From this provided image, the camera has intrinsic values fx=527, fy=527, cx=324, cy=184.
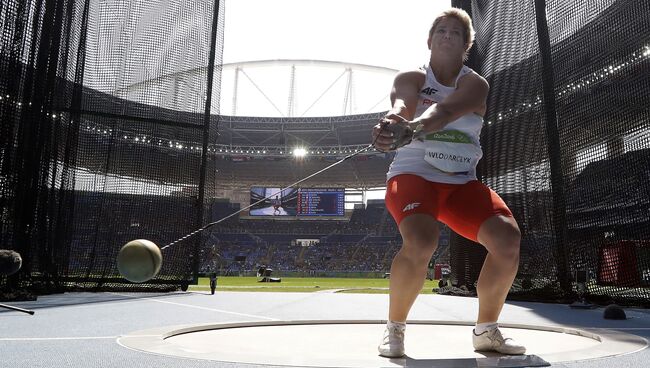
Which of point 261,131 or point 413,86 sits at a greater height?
point 261,131

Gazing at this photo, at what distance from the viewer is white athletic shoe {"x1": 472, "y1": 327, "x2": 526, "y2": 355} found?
2.53m

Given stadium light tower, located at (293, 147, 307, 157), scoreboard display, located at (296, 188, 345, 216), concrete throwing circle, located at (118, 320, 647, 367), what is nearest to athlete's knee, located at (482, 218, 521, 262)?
concrete throwing circle, located at (118, 320, 647, 367)

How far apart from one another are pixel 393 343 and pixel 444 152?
97 centimetres

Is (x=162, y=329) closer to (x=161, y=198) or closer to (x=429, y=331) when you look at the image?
(x=429, y=331)

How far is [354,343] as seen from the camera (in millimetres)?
3066

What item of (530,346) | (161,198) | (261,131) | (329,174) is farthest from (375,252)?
(530,346)

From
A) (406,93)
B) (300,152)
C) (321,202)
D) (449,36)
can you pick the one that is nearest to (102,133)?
(406,93)

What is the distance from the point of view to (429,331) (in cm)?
369

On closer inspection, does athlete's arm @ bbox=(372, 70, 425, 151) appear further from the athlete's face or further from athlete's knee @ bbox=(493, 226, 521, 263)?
athlete's knee @ bbox=(493, 226, 521, 263)

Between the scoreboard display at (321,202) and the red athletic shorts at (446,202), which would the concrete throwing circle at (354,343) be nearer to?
the red athletic shorts at (446,202)

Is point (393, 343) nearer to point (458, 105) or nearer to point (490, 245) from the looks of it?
point (490, 245)

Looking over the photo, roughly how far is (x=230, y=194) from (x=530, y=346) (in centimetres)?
4543

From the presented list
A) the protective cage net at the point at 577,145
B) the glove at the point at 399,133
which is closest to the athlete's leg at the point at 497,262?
the glove at the point at 399,133

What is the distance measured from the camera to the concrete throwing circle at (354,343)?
90.4 inches
